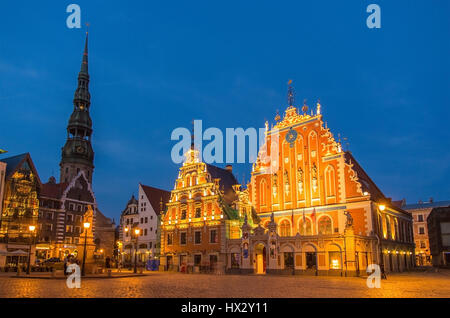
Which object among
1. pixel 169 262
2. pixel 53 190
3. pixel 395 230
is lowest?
pixel 169 262

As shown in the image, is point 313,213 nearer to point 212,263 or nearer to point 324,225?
point 324,225

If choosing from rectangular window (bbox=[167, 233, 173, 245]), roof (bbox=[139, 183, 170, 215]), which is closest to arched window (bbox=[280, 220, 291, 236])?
rectangular window (bbox=[167, 233, 173, 245])

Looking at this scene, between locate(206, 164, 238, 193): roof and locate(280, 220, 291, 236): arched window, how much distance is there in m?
10.1

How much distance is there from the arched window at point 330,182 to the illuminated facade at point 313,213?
0.16 feet

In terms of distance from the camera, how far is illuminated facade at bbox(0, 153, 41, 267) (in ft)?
171

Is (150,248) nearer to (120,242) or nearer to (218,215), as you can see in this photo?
(120,242)

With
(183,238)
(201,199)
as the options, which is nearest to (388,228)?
(201,199)

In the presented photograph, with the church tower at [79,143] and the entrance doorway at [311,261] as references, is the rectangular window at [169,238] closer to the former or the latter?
the entrance doorway at [311,261]

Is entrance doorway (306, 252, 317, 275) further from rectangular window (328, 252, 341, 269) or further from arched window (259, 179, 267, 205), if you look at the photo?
arched window (259, 179, 267, 205)

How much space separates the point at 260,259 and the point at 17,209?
34.5m

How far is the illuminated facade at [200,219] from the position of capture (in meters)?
45.6

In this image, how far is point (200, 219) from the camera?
48.0m

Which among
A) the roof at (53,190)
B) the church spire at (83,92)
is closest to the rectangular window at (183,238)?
the roof at (53,190)
